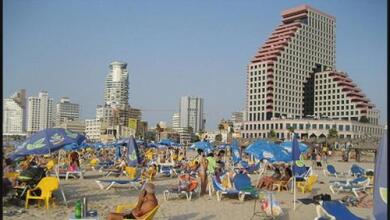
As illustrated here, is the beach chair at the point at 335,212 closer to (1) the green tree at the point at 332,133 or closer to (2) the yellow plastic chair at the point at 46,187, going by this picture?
(2) the yellow plastic chair at the point at 46,187

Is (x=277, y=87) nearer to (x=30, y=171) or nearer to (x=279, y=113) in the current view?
(x=279, y=113)

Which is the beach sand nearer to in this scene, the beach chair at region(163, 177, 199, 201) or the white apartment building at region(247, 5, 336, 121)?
the beach chair at region(163, 177, 199, 201)

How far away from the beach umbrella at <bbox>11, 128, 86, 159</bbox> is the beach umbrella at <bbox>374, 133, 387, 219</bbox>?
→ 649 centimetres

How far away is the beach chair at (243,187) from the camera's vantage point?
33.9ft

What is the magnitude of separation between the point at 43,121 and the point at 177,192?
177m

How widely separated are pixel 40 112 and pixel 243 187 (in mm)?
174869

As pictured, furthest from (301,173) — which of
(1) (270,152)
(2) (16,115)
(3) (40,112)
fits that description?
(3) (40,112)

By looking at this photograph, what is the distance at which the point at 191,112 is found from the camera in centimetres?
18325

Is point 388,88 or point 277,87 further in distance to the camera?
point 277,87

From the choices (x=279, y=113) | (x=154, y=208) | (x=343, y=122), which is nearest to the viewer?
(x=154, y=208)

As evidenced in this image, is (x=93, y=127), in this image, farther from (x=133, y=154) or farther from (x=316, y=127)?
(x=133, y=154)

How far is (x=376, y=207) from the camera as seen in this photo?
484 cm

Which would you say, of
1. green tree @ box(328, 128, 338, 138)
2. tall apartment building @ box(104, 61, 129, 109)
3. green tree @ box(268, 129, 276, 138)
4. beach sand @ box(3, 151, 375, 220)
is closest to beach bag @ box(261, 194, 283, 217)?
beach sand @ box(3, 151, 375, 220)

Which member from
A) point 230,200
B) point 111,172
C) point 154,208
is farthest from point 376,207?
point 111,172
